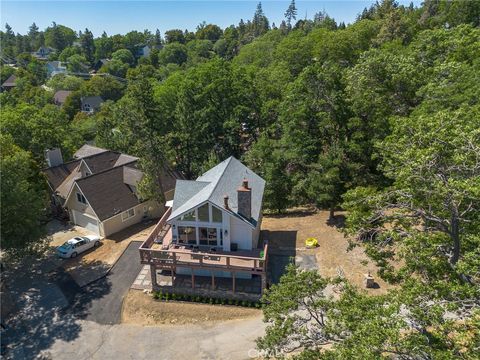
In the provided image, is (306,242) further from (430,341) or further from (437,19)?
(437,19)

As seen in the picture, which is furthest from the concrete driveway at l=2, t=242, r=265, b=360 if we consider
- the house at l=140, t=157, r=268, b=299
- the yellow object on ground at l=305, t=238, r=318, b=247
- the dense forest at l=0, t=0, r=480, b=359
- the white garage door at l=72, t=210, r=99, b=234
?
the white garage door at l=72, t=210, r=99, b=234

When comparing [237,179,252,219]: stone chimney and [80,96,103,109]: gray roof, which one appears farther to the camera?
[80,96,103,109]: gray roof

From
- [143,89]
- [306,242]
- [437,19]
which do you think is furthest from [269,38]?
[306,242]

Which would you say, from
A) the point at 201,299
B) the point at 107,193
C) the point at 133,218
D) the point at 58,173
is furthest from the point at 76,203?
the point at 201,299

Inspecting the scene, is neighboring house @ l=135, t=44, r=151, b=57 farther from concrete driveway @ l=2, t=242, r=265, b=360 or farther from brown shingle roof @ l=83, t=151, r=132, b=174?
concrete driveway @ l=2, t=242, r=265, b=360

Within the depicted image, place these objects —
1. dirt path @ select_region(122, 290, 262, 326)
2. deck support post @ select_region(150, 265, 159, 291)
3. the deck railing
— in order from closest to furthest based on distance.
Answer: dirt path @ select_region(122, 290, 262, 326)
the deck railing
deck support post @ select_region(150, 265, 159, 291)

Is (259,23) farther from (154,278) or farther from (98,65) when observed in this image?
(154,278)
